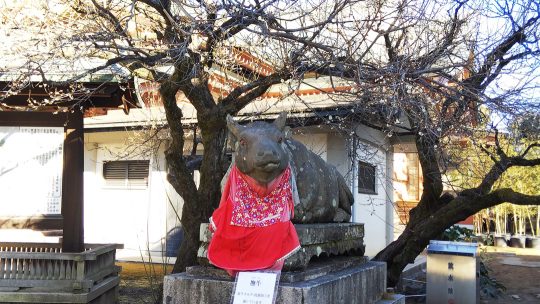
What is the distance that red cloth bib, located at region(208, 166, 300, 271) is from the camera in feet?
13.5

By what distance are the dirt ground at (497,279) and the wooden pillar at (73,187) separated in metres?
1.28

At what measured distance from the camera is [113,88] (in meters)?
7.23

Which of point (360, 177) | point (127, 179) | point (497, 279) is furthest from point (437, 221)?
point (127, 179)

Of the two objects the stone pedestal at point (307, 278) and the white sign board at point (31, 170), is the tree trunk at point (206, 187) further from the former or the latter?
the white sign board at point (31, 170)

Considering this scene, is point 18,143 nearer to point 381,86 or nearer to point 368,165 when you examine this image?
point 381,86

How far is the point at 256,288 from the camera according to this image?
395 centimetres

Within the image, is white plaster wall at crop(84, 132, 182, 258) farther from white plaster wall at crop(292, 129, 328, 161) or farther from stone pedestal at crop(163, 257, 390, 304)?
stone pedestal at crop(163, 257, 390, 304)

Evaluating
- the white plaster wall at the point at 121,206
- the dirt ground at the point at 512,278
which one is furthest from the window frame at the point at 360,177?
the white plaster wall at the point at 121,206

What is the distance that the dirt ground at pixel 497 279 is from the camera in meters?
9.20

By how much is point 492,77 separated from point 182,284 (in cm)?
565

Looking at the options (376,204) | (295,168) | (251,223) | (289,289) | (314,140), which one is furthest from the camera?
(376,204)

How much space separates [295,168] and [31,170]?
470cm

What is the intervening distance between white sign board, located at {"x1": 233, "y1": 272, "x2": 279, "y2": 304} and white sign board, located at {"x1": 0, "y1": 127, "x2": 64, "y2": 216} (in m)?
4.47

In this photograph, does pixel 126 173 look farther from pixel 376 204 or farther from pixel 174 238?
pixel 376 204
